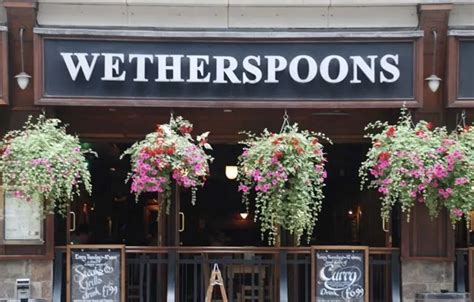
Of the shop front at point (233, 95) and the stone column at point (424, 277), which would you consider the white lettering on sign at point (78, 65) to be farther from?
the stone column at point (424, 277)

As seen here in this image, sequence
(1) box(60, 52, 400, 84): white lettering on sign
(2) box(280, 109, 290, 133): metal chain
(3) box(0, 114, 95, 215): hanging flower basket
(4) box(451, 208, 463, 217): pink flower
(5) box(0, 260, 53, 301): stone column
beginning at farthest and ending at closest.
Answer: (2) box(280, 109, 290, 133): metal chain → (5) box(0, 260, 53, 301): stone column → (1) box(60, 52, 400, 84): white lettering on sign → (4) box(451, 208, 463, 217): pink flower → (3) box(0, 114, 95, 215): hanging flower basket

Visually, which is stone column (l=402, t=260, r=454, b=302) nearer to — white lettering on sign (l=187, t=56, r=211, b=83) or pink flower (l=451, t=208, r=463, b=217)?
pink flower (l=451, t=208, r=463, b=217)

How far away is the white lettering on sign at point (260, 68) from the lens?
8711 mm

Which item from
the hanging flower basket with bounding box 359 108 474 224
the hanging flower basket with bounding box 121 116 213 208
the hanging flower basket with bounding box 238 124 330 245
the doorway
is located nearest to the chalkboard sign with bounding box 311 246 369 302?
the hanging flower basket with bounding box 238 124 330 245

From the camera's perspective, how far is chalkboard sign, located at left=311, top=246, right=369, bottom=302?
8.88 meters

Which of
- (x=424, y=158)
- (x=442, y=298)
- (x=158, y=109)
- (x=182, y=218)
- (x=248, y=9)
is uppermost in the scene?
(x=248, y=9)

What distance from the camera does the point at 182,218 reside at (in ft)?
34.8

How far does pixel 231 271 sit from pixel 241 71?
2.28m

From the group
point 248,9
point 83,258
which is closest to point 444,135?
point 248,9

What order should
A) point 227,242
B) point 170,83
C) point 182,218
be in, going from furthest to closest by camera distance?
point 227,242, point 182,218, point 170,83

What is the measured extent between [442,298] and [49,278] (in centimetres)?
425

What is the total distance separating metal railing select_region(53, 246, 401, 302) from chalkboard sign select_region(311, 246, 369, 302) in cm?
17

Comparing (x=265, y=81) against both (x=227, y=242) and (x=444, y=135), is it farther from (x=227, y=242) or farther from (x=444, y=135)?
(x=227, y=242)

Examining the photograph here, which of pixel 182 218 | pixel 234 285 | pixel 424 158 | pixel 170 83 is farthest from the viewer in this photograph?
pixel 182 218
